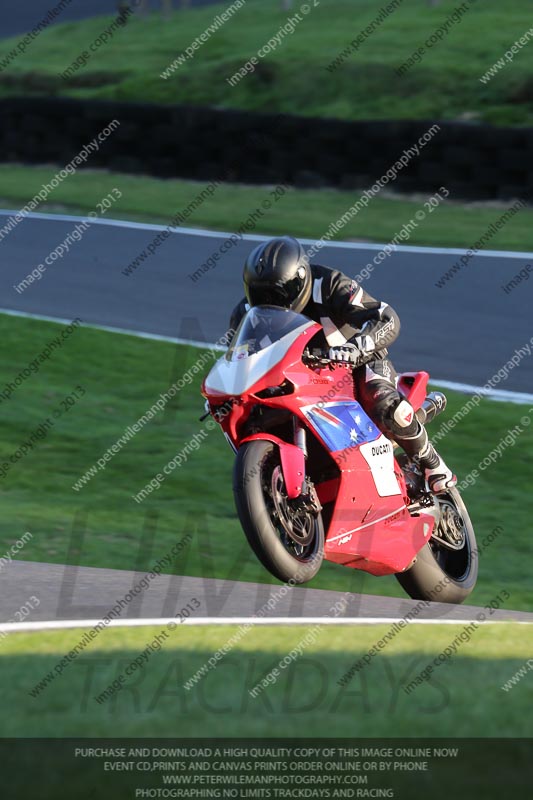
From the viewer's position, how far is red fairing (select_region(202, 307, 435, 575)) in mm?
5543

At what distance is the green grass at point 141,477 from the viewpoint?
730 centimetres

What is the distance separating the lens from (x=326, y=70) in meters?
20.3

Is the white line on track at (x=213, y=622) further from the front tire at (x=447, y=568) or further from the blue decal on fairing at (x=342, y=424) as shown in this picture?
the blue decal on fairing at (x=342, y=424)

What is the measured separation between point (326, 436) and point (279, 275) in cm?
75

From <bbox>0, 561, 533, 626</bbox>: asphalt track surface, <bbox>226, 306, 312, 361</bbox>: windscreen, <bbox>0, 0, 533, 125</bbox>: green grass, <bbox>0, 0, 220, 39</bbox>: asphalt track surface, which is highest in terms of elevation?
<bbox>226, 306, 312, 361</bbox>: windscreen

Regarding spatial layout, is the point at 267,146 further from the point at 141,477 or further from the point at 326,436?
the point at 326,436

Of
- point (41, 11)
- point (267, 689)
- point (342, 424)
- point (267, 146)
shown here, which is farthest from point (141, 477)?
point (41, 11)

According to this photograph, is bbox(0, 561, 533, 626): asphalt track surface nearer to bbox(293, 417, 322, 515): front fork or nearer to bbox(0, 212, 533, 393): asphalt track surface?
bbox(293, 417, 322, 515): front fork

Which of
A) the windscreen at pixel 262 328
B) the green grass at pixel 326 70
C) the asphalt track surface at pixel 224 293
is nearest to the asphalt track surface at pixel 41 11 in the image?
the green grass at pixel 326 70

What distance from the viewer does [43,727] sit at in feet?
12.5

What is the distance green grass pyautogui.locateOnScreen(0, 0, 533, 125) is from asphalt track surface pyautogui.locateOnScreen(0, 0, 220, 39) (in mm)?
7061

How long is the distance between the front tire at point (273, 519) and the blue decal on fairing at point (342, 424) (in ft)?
0.85

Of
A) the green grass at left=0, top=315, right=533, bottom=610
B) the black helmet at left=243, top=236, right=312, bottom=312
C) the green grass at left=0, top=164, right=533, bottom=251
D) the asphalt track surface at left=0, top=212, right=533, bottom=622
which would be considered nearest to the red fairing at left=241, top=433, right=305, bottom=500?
the black helmet at left=243, top=236, right=312, bottom=312
